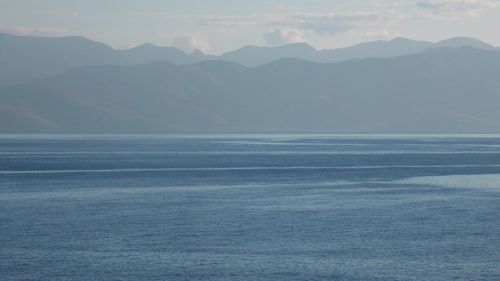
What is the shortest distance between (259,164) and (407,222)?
62.4 meters

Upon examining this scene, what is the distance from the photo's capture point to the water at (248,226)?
131ft

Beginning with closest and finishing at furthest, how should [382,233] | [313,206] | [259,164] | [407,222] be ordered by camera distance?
1. [382,233]
2. [407,222]
3. [313,206]
4. [259,164]

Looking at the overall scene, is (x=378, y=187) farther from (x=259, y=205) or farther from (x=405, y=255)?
(x=405, y=255)

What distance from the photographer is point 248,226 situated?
5250 cm

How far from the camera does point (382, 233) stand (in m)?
49.9

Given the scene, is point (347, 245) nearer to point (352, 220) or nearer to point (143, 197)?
point (352, 220)

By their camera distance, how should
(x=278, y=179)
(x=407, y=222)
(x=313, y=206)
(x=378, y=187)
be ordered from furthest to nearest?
1. (x=278, y=179)
2. (x=378, y=187)
3. (x=313, y=206)
4. (x=407, y=222)

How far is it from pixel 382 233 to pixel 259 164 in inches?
2630

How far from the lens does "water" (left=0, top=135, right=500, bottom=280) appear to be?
40.0 m

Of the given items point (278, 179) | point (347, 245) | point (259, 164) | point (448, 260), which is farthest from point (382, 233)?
point (259, 164)

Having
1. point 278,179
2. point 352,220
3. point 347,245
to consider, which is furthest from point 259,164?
point 347,245

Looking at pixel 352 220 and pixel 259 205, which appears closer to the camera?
pixel 352 220

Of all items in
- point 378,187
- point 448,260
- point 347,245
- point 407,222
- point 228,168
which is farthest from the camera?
point 228,168

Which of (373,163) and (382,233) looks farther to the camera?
(373,163)
